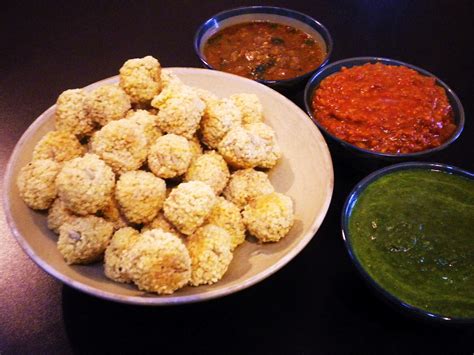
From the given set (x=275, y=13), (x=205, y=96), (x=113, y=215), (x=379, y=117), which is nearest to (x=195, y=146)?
(x=205, y=96)

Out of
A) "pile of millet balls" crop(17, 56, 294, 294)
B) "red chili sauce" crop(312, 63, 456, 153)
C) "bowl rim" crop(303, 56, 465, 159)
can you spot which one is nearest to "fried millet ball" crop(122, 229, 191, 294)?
"pile of millet balls" crop(17, 56, 294, 294)

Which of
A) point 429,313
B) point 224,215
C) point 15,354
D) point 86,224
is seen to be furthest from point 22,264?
point 429,313

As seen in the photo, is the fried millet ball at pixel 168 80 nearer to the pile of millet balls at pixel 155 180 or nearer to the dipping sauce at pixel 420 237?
the pile of millet balls at pixel 155 180

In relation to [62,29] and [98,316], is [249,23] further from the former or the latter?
[98,316]

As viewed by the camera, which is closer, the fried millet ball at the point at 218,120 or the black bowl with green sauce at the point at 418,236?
the black bowl with green sauce at the point at 418,236

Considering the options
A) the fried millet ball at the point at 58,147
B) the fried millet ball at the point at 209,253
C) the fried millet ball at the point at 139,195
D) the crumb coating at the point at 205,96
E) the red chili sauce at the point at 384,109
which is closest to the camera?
the fried millet ball at the point at 209,253

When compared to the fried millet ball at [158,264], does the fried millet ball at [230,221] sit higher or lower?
lower

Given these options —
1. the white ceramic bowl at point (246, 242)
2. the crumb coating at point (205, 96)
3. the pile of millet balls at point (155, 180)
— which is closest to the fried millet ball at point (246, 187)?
the pile of millet balls at point (155, 180)
